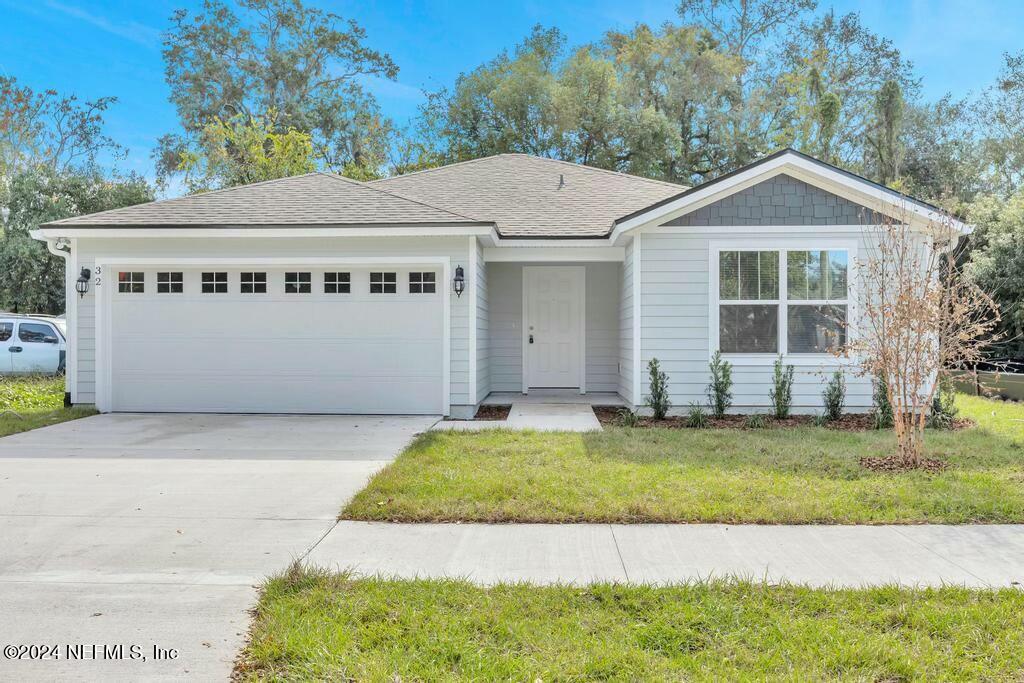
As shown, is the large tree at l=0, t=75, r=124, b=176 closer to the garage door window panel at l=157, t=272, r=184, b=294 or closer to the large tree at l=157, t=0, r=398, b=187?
the large tree at l=157, t=0, r=398, b=187

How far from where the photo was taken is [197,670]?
2.72 metres

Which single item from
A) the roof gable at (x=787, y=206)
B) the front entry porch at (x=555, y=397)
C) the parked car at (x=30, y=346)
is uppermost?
the roof gable at (x=787, y=206)

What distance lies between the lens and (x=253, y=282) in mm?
10188

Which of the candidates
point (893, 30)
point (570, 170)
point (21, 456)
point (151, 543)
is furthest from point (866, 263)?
point (893, 30)

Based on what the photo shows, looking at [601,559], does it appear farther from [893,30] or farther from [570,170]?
[893,30]

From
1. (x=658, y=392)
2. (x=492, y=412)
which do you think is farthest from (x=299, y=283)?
(x=658, y=392)

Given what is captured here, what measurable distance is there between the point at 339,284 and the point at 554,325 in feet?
13.6

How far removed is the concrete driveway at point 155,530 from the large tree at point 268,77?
2370 centimetres

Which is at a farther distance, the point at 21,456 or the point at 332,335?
the point at 332,335

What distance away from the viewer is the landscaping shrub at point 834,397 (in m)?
9.48

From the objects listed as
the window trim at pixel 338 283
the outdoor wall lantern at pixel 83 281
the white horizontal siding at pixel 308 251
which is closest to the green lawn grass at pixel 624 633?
the white horizontal siding at pixel 308 251

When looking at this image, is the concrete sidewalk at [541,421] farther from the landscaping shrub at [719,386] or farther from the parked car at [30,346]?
the parked car at [30,346]

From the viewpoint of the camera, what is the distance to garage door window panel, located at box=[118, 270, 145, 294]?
1026 cm

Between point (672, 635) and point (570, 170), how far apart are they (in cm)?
1311
